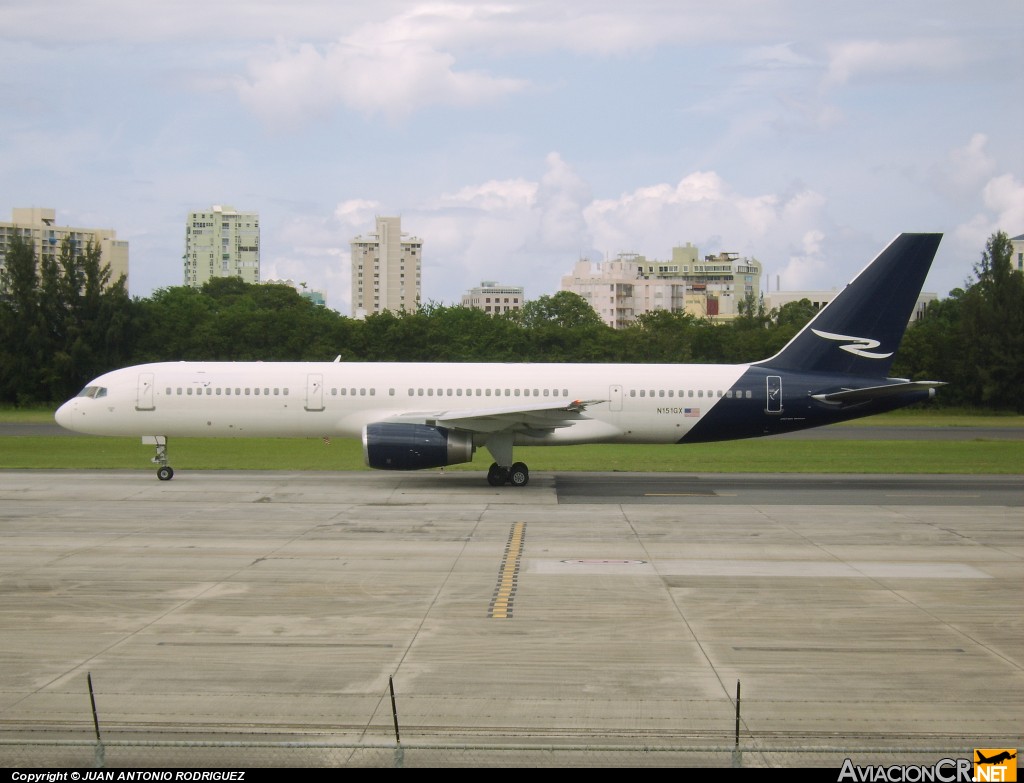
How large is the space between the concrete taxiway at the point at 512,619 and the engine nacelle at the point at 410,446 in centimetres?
187

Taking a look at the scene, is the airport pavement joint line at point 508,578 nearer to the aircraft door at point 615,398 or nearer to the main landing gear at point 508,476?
the main landing gear at point 508,476

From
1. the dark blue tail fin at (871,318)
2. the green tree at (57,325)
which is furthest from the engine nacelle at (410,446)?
the green tree at (57,325)

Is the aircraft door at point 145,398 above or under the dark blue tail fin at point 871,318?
under

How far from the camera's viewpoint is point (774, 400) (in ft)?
101

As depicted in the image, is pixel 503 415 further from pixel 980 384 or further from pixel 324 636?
pixel 980 384

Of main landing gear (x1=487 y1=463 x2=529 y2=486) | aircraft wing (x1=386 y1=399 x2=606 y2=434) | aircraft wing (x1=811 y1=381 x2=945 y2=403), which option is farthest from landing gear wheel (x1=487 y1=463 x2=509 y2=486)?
aircraft wing (x1=811 y1=381 x2=945 y2=403)

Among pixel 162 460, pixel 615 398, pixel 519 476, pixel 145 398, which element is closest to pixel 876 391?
pixel 615 398

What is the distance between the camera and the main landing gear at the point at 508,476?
29.9 meters

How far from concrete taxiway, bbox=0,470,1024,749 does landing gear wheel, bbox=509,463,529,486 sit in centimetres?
368

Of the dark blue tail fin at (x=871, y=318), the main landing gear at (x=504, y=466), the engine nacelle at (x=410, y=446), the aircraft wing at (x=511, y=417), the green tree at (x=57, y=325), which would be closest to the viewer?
the engine nacelle at (x=410, y=446)

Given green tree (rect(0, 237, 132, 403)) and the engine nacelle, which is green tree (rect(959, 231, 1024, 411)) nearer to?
the engine nacelle

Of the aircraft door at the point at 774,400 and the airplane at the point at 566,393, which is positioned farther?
the aircraft door at the point at 774,400

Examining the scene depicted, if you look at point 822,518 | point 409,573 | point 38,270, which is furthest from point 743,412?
point 38,270

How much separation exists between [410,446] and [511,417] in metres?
2.96
